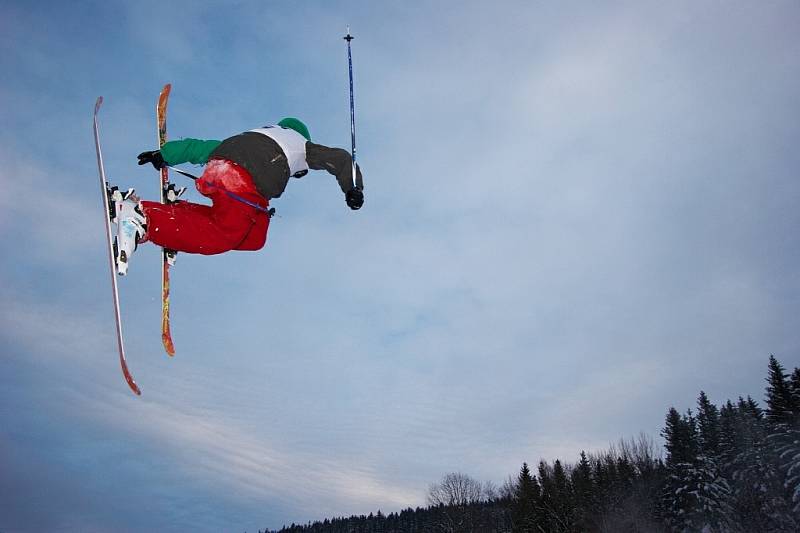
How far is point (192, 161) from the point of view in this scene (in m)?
4.81

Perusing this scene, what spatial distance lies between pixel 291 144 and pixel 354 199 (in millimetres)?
767

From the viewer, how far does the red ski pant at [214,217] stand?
4.16m

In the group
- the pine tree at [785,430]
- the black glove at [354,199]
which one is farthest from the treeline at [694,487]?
the black glove at [354,199]

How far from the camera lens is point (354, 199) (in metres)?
4.88

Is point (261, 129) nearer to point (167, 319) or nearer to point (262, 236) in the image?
point (262, 236)

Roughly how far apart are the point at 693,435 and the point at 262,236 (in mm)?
49843

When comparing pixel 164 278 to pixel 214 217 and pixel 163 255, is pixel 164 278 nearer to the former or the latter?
pixel 163 255

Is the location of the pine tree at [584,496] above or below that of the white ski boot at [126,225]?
above

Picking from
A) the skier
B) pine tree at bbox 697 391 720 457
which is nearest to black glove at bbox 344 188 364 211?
the skier

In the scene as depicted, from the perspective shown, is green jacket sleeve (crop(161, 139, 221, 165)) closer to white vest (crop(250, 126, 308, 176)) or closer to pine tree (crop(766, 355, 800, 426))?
white vest (crop(250, 126, 308, 176))

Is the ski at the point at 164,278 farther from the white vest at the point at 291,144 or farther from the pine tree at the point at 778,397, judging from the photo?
the pine tree at the point at 778,397

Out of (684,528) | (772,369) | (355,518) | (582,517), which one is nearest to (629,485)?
(582,517)

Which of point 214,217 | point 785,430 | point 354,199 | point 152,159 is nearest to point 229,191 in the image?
point 214,217

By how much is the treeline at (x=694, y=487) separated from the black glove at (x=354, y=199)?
30526 millimetres
